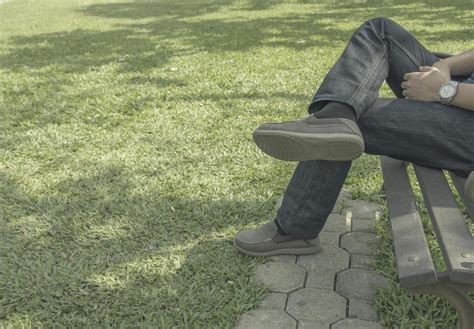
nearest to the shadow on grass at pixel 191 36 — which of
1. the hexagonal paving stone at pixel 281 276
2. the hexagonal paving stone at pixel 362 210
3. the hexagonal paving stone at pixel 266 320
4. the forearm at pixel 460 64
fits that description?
the hexagonal paving stone at pixel 362 210

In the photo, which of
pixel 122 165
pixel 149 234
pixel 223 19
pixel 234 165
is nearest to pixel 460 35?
pixel 223 19

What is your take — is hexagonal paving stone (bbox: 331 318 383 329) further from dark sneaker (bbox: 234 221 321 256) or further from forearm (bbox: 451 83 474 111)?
forearm (bbox: 451 83 474 111)

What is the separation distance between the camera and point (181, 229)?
10.2 feet

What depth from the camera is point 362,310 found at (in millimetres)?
2361

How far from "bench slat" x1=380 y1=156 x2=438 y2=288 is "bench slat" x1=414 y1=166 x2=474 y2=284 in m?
0.07

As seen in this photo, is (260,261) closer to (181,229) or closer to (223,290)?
(223,290)

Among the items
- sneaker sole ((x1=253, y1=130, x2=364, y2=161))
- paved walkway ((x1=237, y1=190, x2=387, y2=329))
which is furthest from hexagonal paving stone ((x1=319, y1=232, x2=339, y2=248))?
sneaker sole ((x1=253, y1=130, x2=364, y2=161))

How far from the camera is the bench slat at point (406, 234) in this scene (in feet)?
5.58

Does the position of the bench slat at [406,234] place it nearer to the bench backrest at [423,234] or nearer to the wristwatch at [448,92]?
the bench backrest at [423,234]

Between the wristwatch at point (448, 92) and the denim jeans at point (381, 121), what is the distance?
0.12 ft

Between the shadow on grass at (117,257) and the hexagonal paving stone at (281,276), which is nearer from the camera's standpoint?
the shadow on grass at (117,257)

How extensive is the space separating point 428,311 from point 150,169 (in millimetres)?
2299

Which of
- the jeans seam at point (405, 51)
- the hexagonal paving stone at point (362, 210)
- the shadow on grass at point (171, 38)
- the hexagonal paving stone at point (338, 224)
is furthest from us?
the shadow on grass at point (171, 38)

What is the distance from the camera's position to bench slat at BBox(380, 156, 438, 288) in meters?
1.70
